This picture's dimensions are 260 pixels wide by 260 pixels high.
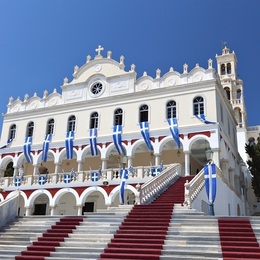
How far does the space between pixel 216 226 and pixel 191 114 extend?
16322 mm

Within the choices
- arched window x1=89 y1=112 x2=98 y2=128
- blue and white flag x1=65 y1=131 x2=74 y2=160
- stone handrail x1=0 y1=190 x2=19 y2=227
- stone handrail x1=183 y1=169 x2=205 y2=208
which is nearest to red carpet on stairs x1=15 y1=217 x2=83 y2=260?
stone handrail x1=0 y1=190 x2=19 y2=227

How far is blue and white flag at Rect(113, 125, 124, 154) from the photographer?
92.8ft

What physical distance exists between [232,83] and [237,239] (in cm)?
4076

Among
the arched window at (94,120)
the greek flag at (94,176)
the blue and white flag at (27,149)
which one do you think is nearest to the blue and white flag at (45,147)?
the blue and white flag at (27,149)

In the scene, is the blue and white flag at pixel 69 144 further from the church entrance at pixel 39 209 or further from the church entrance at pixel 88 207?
the church entrance at pixel 39 209

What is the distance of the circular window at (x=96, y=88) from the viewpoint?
3153 cm

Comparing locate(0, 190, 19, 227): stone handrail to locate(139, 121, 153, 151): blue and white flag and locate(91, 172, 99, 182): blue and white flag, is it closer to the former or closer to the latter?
locate(91, 172, 99, 182): blue and white flag

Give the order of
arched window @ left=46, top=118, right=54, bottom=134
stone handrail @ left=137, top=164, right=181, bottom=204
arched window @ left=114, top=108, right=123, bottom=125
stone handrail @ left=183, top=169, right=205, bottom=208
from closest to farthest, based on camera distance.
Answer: stone handrail @ left=183, top=169, right=205, bottom=208 < stone handrail @ left=137, top=164, right=181, bottom=204 < arched window @ left=114, top=108, right=123, bottom=125 < arched window @ left=46, top=118, right=54, bottom=134

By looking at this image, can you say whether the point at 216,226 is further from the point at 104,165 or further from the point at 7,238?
the point at 104,165

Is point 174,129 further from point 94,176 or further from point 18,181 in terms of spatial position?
point 18,181

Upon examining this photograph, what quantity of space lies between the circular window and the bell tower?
20.4 meters

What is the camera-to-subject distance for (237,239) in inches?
397

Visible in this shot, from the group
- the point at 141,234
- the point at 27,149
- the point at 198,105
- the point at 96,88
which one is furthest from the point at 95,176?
the point at 141,234

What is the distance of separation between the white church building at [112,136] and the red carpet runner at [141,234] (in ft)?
27.4
